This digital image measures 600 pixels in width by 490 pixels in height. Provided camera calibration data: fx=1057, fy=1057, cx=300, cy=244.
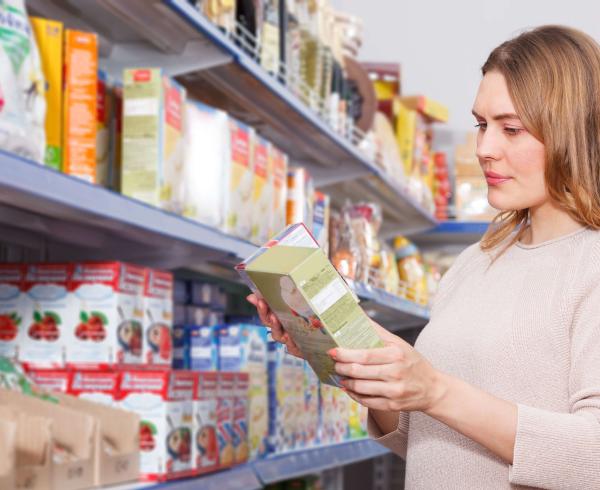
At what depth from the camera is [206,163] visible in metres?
2.31

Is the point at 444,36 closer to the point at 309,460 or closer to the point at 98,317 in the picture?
the point at 309,460

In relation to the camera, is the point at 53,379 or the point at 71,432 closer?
the point at 71,432

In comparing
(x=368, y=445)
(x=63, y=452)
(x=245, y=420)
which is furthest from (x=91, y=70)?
(x=368, y=445)

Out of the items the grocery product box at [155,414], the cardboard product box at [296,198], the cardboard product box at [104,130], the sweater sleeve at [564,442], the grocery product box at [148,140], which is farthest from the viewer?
the cardboard product box at [296,198]

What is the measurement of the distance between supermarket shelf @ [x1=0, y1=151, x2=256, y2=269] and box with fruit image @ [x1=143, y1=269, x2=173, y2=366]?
0.09 metres

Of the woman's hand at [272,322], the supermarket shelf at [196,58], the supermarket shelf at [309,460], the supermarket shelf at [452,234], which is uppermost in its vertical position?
the supermarket shelf at [196,58]

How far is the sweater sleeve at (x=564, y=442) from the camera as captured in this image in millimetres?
1289

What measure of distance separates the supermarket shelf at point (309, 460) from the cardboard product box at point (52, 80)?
914mm

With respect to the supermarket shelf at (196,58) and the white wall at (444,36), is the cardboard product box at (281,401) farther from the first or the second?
the white wall at (444,36)

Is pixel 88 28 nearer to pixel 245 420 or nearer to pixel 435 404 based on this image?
pixel 245 420

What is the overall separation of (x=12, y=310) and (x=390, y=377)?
3.29 ft

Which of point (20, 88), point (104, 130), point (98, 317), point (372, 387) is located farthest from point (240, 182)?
point (372, 387)

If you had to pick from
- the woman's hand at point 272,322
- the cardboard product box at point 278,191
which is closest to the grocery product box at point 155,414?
the woman's hand at point 272,322

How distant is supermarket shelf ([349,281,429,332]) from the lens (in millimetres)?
3074
